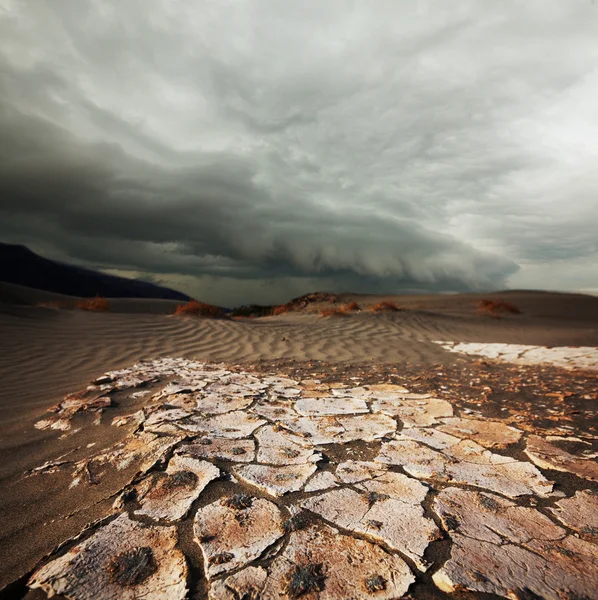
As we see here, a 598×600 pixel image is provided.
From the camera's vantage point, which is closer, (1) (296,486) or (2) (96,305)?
(1) (296,486)

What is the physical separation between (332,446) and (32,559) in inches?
60.0

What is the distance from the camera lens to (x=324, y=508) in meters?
1.55

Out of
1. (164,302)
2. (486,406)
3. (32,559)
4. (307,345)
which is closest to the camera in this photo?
(32,559)

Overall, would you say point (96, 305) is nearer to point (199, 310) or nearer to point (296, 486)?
point (199, 310)

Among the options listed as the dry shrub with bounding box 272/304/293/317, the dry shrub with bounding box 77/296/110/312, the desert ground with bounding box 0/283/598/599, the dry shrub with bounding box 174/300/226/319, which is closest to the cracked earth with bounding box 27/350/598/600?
the desert ground with bounding box 0/283/598/599

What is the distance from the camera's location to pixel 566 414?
118 inches

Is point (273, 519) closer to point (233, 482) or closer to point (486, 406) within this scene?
point (233, 482)

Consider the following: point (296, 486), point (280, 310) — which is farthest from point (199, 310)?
point (296, 486)

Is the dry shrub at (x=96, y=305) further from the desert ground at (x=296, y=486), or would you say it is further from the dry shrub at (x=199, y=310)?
Answer: the desert ground at (x=296, y=486)

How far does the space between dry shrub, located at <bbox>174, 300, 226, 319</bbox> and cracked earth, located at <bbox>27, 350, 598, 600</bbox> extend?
7637 mm

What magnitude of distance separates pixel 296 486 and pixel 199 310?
937 centimetres

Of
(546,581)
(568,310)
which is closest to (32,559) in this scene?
(546,581)

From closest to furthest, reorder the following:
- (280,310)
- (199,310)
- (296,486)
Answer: (296,486), (199,310), (280,310)

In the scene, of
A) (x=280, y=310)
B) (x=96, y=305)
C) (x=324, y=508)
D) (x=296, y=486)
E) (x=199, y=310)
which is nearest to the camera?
(x=324, y=508)
